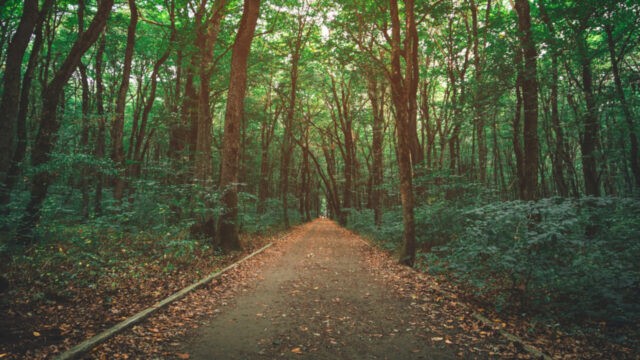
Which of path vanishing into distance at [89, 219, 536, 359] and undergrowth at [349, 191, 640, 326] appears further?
undergrowth at [349, 191, 640, 326]

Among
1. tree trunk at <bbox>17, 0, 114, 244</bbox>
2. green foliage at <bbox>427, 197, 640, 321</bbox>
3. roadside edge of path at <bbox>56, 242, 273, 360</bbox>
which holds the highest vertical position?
tree trunk at <bbox>17, 0, 114, 244</bbox>

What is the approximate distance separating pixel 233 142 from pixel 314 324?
7668 mm

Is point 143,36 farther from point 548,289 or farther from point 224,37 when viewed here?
point 548,289

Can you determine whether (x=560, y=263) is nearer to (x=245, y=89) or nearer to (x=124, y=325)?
(x=124, y=325)

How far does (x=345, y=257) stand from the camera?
36.4 feet

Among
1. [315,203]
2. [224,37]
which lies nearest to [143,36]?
[224,37]

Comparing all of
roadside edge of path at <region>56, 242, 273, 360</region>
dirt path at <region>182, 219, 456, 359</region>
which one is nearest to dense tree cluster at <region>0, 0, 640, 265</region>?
roadside edge of path at <region>56, 242, 273, 360</region>

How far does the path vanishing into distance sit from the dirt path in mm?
13

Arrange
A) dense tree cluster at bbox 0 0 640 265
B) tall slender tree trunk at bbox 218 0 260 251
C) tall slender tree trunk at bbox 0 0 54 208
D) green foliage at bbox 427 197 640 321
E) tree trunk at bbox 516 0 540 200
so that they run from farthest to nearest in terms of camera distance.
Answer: tall slender tree trunk at bbox 218 0 260 251, tree trunk at bbox 516 0 540 200, tall slender tree trunk at bbox 0 0 54 208, dense tree cluster at bbox 0 0 640 265, green foliage at bbox 427 197 640 321

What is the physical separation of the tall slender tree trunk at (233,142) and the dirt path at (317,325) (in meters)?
3.41

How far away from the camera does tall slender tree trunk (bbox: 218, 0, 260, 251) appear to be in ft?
34.9

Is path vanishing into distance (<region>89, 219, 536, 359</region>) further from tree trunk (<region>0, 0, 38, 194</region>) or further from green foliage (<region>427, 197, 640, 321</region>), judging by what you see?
tree trunk (<region>0, 0, 38, 194</region>)

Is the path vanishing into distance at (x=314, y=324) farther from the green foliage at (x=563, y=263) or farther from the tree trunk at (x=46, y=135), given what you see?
the tree trunk at (x=46, y=135)

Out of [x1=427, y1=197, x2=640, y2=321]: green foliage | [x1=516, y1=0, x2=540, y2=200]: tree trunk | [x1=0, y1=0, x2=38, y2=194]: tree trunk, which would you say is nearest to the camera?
[x1=427, y1=197, x2=640, y2=321]: green foliage
